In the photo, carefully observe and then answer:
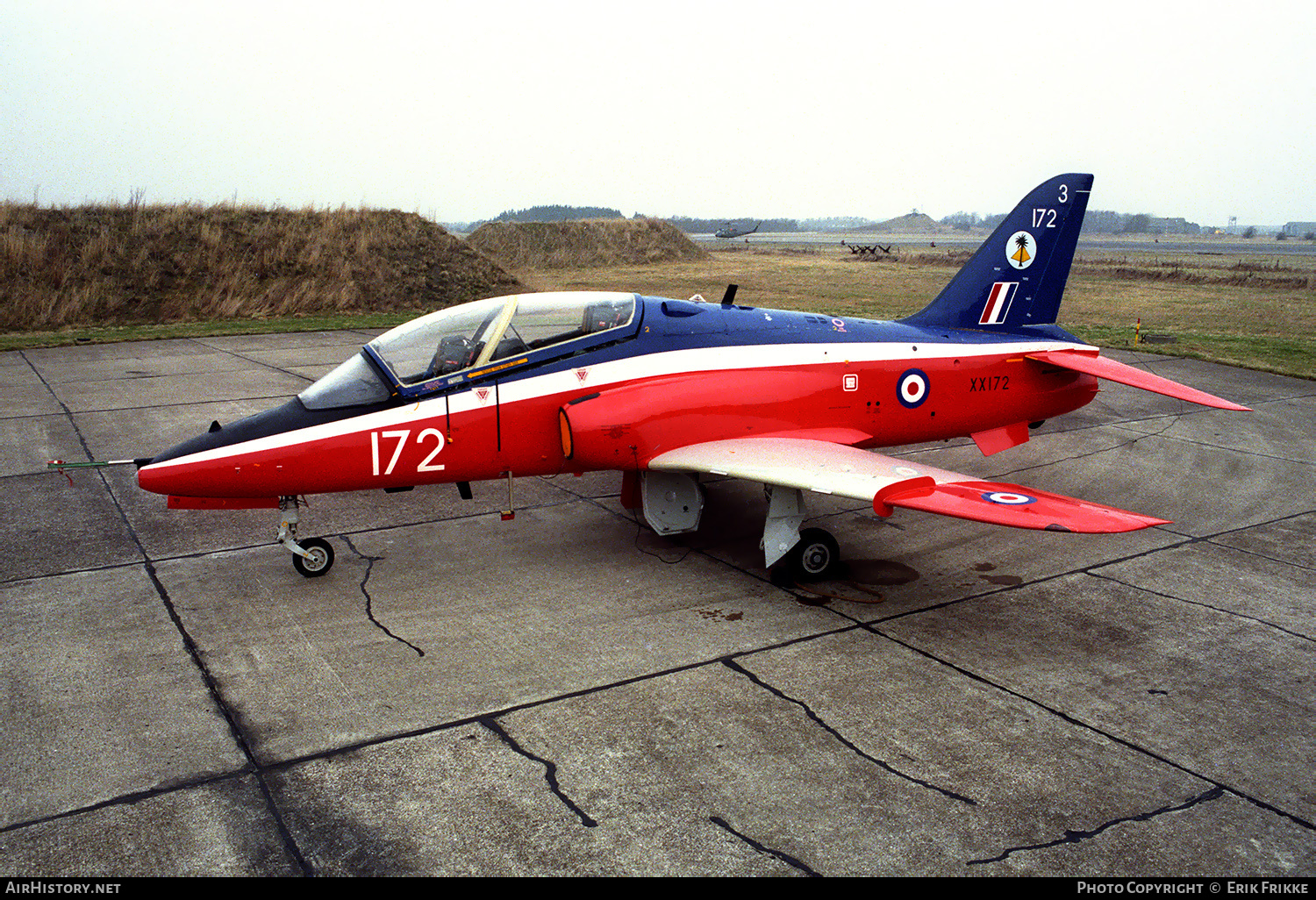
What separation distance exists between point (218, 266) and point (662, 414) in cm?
2730

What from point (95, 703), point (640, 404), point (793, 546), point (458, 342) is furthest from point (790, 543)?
point (95, 703)

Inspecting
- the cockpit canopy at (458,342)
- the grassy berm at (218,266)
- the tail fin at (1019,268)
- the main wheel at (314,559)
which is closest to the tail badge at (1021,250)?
the tail fin at (1019,268)

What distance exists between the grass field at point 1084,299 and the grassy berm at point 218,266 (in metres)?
1.66

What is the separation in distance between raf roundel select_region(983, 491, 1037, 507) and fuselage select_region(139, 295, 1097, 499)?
2042 millimetres

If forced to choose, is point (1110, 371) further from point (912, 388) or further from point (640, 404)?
point (640, 404)

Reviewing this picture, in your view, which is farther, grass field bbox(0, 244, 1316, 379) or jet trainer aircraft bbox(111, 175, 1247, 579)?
grass field bbox(0, 244, 1316, 379)

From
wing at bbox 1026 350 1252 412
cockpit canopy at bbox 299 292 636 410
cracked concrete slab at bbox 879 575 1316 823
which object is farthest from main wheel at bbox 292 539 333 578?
wing at bbox 1026 350 1252 412

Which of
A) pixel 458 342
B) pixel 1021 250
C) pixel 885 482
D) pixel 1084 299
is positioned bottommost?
pixel 885 482

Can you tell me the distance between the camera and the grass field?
74.7 feet

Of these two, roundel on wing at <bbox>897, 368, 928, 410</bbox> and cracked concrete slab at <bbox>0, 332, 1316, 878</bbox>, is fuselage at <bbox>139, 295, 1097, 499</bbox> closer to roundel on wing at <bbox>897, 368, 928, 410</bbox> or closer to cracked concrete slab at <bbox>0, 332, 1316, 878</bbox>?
roundel on wing at <bbox>897, 368, 928, 410</bbox>

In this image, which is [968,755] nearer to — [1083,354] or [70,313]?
[1083,354]

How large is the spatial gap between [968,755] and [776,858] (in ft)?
5.42

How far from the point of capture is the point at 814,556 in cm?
819

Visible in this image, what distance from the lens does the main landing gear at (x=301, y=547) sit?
26.2 feet
